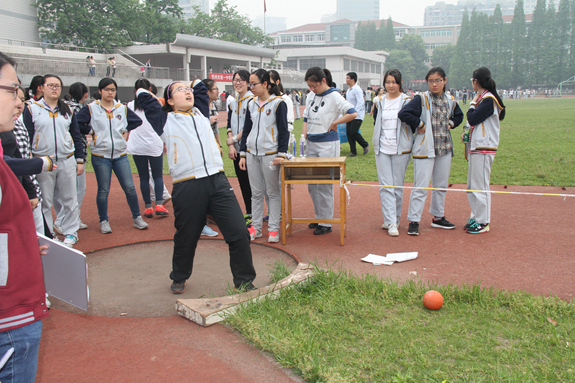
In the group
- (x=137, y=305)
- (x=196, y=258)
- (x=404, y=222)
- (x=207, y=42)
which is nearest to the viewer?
(x=137, y=305)

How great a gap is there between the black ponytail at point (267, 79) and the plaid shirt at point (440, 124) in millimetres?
2089

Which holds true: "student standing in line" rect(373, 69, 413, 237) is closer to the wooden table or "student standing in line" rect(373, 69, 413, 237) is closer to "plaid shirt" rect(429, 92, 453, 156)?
"plaid shirt" rect(429, 92, 453, 156)

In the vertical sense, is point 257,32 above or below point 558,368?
above

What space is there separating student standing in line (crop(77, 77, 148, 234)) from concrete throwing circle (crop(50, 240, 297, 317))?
3.40 ft

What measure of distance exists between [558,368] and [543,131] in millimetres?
17930

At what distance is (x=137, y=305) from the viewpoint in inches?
169

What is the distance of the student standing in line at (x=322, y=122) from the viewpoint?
6.20 metres

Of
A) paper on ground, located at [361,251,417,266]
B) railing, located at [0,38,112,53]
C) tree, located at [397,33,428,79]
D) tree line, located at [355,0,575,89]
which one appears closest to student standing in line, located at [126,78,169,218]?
paper on ground, located at [361,251,417,266]

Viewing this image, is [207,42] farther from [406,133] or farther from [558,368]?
[558,368]

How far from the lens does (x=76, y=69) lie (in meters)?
33.5

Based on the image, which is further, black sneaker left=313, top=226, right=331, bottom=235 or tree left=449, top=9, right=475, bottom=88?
tree left=449, top=9, right=475, bottom=88

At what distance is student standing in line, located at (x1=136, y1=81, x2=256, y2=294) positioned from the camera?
4.24m

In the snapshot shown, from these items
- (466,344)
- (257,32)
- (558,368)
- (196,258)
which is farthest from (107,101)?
(257,32)

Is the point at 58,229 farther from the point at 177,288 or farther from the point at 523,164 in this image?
the point at 523,164
